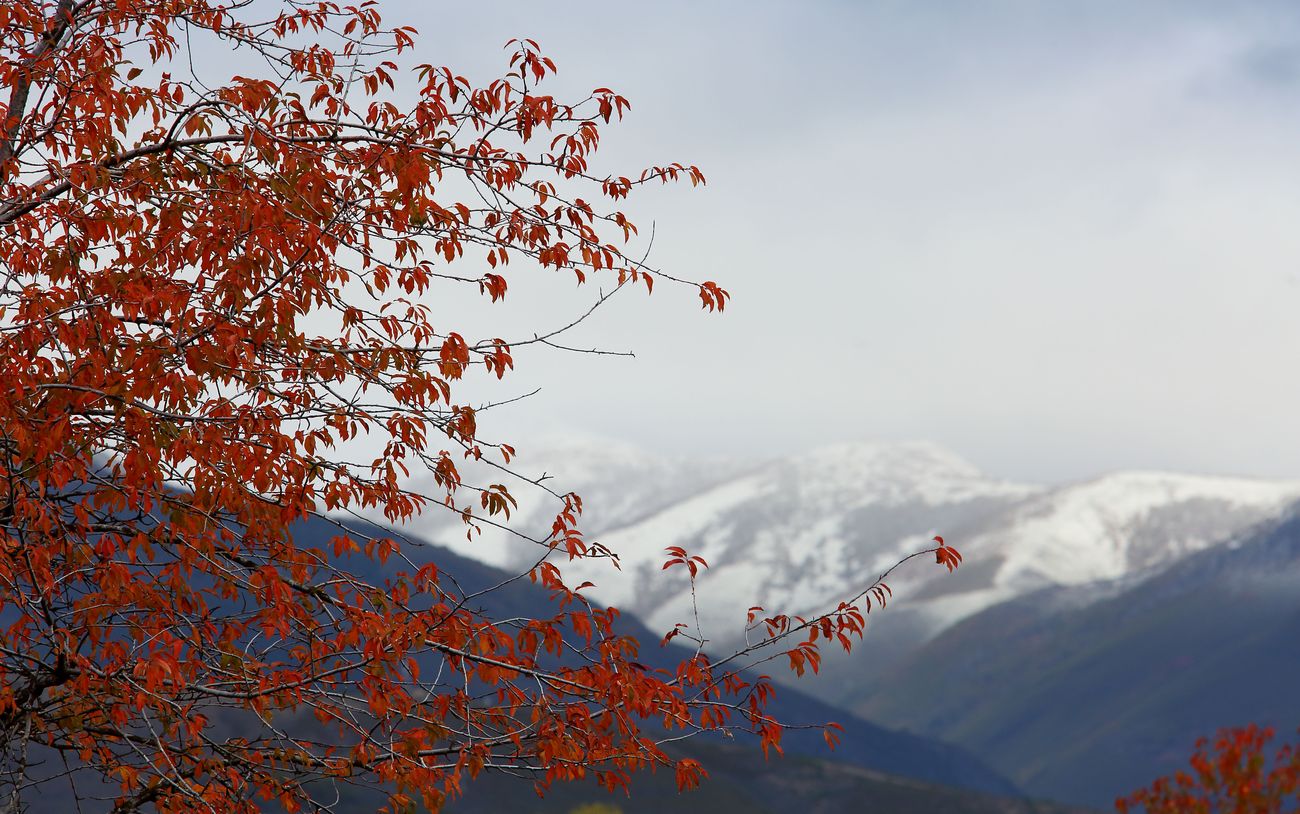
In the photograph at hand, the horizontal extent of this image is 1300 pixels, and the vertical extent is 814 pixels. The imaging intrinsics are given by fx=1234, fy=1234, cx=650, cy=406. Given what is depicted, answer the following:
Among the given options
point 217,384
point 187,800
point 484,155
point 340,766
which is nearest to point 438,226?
point 484,155

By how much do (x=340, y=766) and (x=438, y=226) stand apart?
4538 mm

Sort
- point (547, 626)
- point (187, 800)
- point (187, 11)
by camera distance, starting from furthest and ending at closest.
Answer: point (187, 11)
point (187, 800)
point (547, 626)

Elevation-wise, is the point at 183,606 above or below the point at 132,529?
below

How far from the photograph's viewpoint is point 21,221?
10.6 m

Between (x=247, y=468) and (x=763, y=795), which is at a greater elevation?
(x=763, y=795)

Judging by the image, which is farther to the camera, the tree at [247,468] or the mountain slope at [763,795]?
the mountain slope at [763,795]

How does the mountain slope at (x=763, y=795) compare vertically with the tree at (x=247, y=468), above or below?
above

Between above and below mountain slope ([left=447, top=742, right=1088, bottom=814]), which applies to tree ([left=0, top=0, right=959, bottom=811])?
below

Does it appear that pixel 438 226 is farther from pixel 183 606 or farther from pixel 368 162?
pixel 183 606

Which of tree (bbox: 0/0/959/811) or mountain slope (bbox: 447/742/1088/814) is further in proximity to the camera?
mountain slope (bbox: 447/742/1088/814)

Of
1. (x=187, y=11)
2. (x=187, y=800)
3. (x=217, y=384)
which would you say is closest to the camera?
(x=217, y=384)

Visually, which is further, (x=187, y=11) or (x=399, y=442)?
(x=187, y=11)

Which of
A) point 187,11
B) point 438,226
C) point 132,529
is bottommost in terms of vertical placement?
point 132,529

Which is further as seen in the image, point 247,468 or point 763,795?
point 763,795
